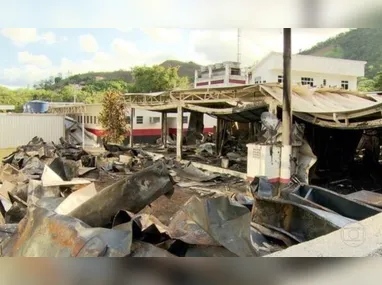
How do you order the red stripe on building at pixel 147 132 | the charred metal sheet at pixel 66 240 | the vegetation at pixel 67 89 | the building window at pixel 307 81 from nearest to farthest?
the charred metal sheet at pixel 66 240
the vegetation at pixel 67 89
the building window at pixel 307 81
the red stripe on building at pixel 147 132

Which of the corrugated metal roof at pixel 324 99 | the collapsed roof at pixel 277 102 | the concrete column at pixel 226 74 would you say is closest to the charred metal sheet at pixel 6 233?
the concrete column at pixel 226 74

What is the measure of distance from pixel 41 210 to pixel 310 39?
3.87 ft

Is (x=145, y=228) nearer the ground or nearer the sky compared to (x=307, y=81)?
nearer the ground

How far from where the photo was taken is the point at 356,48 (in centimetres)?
148

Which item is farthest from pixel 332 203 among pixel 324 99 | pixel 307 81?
pixel 324 99

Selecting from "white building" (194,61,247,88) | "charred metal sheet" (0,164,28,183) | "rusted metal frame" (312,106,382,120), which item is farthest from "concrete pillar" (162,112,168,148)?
"rusted metal frame" (312,106,382,120)

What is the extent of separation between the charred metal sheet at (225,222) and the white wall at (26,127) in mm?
1387

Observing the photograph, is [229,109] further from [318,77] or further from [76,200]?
[76,200]

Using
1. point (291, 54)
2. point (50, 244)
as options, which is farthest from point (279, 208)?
point (50, 244)

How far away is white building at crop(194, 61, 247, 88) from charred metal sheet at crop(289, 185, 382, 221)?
100 cm

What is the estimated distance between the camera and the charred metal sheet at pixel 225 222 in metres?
1.21

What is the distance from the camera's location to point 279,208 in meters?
1.46

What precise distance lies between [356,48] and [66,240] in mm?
1365

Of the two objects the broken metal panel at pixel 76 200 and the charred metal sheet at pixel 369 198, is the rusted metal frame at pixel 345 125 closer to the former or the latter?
the charred metal sheet at pixel 369 198
